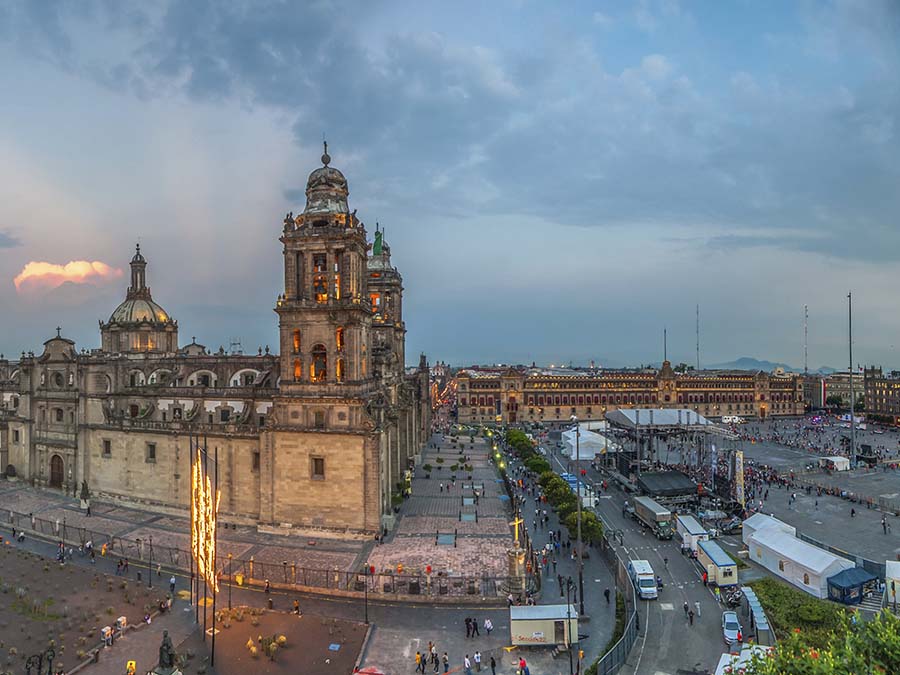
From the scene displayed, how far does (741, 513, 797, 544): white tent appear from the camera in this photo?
4712 cm

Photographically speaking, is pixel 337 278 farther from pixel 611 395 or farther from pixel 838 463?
pixel 611 395

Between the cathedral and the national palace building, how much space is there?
80.2 m

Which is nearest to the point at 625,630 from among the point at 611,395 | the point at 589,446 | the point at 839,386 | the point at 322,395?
the point at 322,395

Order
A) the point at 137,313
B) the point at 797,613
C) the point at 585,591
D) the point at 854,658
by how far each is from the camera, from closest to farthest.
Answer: the point at 854,658 → the point at 797,613 → the point at 585,591 → the point at 137,313

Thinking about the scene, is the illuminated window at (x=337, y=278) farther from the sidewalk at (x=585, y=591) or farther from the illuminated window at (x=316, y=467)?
the sidewalk at (x=585, y=591)

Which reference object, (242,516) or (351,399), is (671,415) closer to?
(351,399)

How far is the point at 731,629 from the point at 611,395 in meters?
123

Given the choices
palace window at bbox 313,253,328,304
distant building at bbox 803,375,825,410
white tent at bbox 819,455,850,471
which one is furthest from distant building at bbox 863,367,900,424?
palace window at bbox 313,253,328,304

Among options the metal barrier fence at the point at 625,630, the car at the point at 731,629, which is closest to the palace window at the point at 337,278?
the metal barrier fence at the point at 625,630

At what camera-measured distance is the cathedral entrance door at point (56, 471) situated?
61.8 meters

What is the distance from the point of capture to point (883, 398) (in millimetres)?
146875

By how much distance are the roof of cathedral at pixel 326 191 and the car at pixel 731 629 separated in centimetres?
3907

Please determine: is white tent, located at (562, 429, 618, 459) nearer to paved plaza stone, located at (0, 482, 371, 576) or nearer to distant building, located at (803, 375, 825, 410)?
paved plaza stone, located at (0, 482, 371, 576)

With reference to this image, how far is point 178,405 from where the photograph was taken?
186ft
